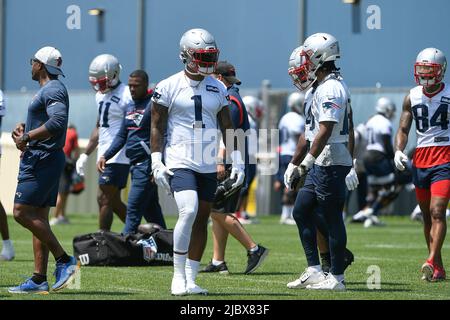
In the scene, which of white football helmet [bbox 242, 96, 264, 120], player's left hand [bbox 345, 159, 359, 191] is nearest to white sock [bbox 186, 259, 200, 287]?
player's left hand [bbox 345, 159, 359, 191]

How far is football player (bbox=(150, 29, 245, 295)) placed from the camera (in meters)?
9.54

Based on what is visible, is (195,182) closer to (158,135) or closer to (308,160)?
(158,135)

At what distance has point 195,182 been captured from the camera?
959 cm

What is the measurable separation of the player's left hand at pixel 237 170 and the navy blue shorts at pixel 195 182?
47 cm

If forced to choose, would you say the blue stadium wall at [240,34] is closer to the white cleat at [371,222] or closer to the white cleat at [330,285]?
the white cleat at [371,222]

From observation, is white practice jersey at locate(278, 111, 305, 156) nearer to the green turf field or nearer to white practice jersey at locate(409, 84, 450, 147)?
the green turf field

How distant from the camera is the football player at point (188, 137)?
9.54 metres

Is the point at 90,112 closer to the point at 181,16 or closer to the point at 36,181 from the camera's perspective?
the point at 181,16

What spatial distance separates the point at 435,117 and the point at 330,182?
6.18 ft

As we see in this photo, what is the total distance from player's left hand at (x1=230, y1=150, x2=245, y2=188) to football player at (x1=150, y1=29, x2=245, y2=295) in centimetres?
48

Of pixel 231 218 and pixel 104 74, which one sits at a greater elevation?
pixel 104 74

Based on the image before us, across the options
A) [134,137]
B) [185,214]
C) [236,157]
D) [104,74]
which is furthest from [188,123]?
[104,74]

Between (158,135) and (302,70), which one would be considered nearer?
(158,135)
